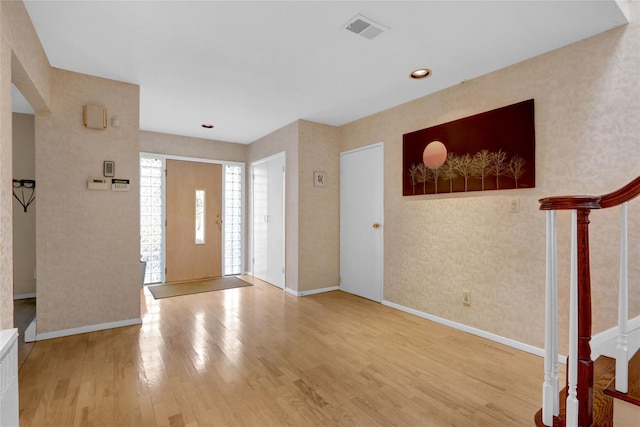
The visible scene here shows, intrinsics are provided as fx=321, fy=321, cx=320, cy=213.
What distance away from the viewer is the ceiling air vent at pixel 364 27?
7.15 ft

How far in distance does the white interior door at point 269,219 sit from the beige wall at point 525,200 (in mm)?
1757

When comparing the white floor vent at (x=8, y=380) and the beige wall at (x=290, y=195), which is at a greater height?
the beige wall at (x=290, y=195)

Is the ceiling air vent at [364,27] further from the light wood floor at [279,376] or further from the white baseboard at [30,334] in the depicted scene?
the white baseboard at [30,334]

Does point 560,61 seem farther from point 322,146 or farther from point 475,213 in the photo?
point 322,146

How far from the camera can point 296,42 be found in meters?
2.46

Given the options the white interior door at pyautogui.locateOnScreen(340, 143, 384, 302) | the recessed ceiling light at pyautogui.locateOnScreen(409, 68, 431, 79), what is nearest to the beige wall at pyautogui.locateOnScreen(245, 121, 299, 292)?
the white interior door at pyautogui.locateOnScreen(340, 143, 384, 302)

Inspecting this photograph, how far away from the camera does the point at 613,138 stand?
7.31 feet

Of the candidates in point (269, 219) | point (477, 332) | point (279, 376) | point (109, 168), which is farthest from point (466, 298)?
point (109, 168)

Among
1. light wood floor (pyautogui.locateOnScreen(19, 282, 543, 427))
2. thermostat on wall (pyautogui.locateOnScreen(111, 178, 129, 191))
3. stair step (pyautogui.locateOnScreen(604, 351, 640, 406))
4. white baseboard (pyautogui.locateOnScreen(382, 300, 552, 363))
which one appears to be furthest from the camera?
thermostat on wall (pyautogui.locateOnScreen(111, 178, 129, 191))

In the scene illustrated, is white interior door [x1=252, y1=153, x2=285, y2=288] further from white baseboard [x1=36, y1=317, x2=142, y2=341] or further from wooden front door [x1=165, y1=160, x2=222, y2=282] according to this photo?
white baseboard [x1=36, y1=317, x2=142, y2=341]

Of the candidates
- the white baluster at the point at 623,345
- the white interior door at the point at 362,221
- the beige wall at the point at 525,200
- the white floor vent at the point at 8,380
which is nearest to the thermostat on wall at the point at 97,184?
the white floor vent at the point at 8,380

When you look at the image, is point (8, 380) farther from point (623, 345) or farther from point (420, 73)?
point (420, 73)

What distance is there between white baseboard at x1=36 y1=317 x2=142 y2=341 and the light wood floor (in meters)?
0.07

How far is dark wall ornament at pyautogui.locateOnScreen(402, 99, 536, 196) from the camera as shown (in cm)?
269
